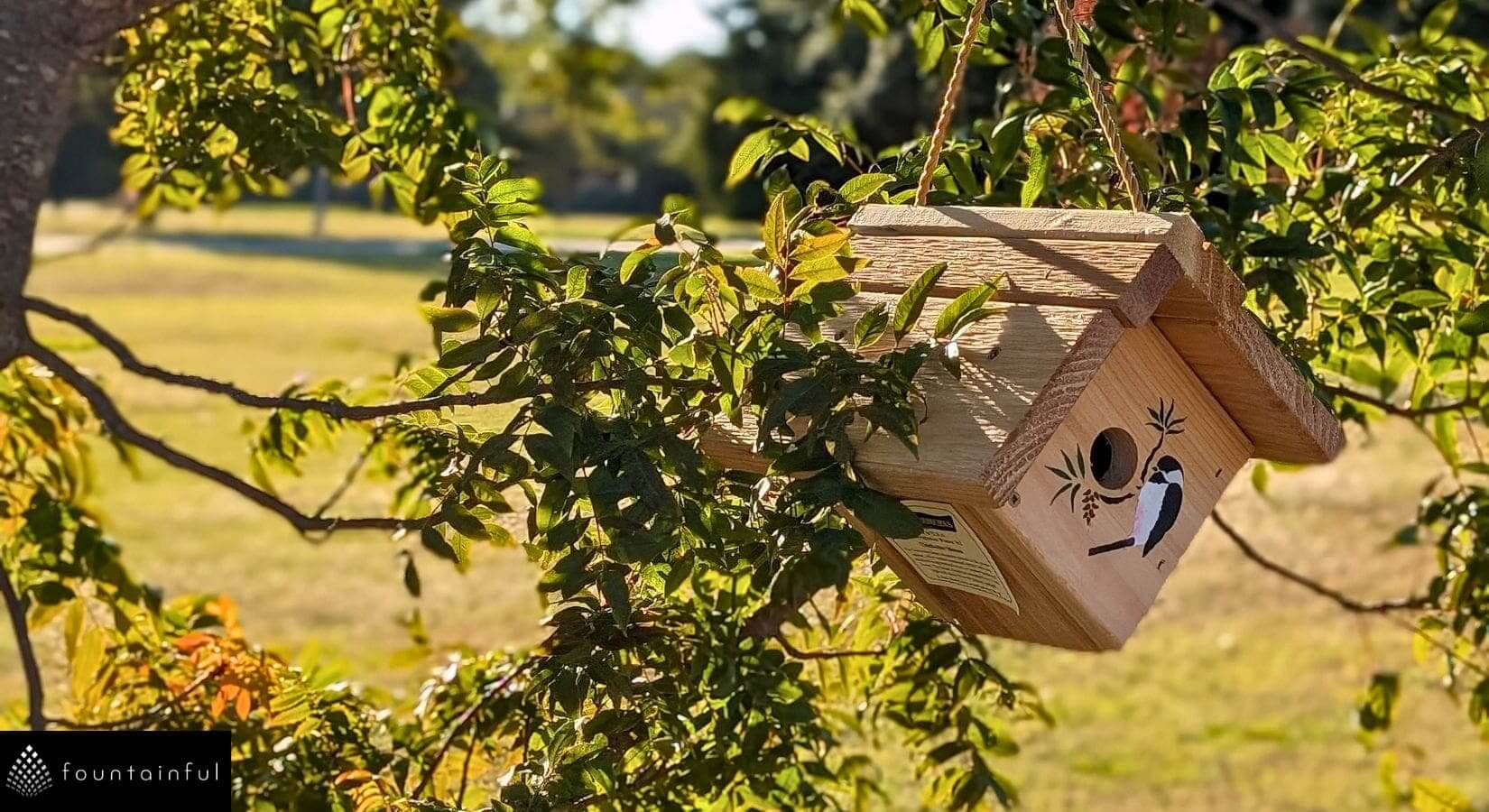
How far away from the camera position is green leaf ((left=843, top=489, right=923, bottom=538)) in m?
1.46

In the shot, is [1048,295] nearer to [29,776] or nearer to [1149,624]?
[29,776]

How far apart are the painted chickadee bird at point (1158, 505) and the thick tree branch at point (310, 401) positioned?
0.59m

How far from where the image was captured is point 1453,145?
1942 mm

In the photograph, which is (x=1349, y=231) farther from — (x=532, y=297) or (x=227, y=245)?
(x=227, y=245)

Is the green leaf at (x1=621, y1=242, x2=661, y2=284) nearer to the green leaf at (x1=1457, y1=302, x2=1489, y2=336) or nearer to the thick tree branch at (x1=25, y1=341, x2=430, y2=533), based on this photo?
the thick tree branch at (x1=25, y1=341, x2=430, y2=533)

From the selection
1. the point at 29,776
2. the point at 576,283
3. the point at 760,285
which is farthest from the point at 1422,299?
the point at 29,776

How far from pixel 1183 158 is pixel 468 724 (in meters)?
1.20

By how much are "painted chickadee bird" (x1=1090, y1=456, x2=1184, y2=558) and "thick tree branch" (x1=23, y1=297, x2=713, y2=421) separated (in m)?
0.59

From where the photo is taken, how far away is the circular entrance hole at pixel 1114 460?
1.88 m

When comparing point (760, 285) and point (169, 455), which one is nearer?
point (760, 285)

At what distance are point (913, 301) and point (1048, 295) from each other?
201 mm

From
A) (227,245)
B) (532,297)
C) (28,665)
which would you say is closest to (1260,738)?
(28,665)

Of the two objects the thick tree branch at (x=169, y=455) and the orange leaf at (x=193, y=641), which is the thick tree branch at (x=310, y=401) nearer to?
the thick tree branch at (x=169, y=455)

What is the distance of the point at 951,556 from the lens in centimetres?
180
